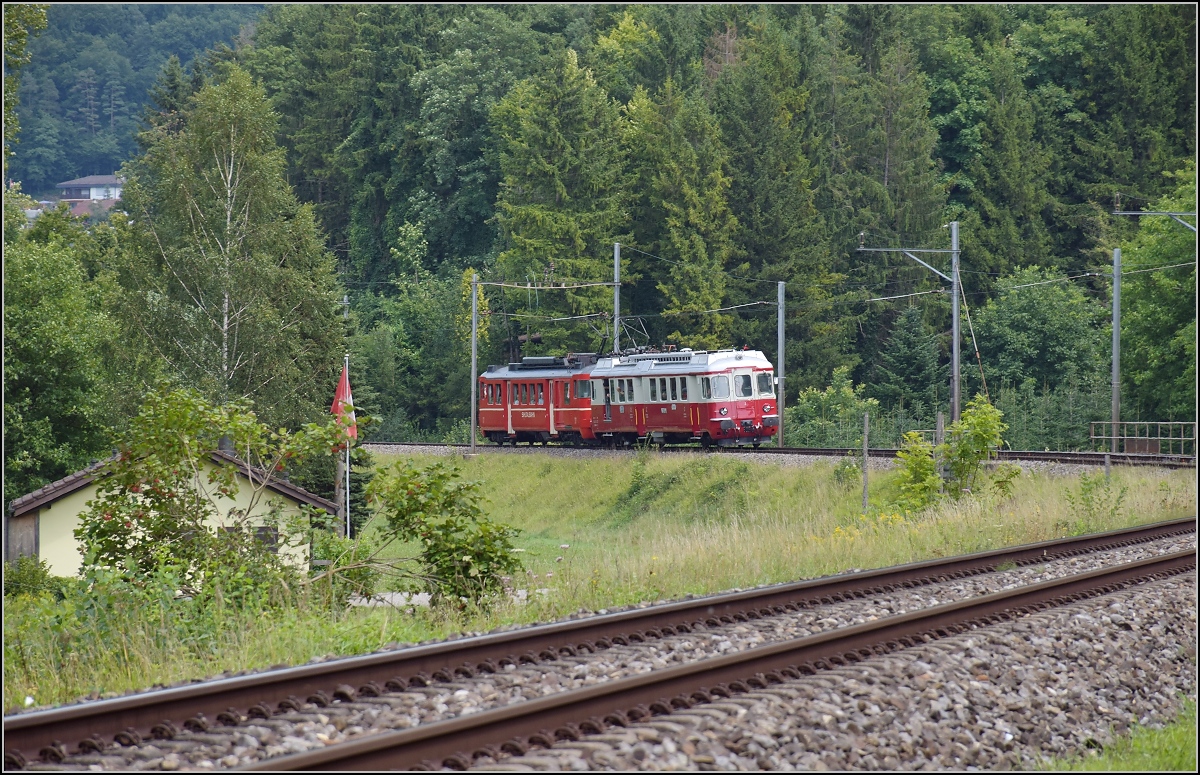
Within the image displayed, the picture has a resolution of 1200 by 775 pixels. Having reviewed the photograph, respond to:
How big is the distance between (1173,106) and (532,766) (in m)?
66.0

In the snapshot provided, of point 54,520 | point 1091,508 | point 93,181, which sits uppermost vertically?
point 93,181

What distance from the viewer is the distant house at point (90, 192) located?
129250 mm

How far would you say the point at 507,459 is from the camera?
4309 centimetres

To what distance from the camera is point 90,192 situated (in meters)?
140

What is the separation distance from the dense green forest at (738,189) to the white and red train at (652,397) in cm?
682

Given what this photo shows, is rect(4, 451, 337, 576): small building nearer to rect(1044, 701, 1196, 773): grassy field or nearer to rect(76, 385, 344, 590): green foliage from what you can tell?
rect(76, 385, 344, 590): green foliage

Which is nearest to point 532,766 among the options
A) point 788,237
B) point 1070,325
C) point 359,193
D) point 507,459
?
point 507,459

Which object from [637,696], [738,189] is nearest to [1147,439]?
[637,696]

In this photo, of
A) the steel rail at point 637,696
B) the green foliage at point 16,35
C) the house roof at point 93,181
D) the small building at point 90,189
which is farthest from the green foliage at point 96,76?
the steel rail at point 637,696

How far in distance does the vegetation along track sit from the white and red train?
22.8 metres

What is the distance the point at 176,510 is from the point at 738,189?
5165 centimetres

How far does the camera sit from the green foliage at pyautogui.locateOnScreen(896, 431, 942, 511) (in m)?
25.1

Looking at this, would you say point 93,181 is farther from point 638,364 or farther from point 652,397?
point 652,397

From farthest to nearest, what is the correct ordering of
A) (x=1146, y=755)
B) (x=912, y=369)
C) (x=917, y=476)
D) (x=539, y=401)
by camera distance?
1. (x=912, y=369)
2. (x=539, y=401)
3. (x=917, y=476)
4. (x=1146, y=755)
